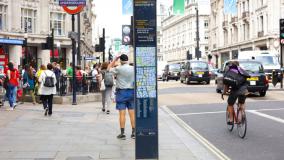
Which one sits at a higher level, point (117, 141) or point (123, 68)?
point (123, 68)

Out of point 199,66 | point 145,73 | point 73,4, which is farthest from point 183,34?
point 145,73

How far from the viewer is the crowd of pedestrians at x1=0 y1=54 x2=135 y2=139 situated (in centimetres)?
1030

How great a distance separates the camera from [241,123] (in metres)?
10.8

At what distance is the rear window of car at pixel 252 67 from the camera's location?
21.9 metres

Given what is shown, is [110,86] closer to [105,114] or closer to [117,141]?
[105,114]

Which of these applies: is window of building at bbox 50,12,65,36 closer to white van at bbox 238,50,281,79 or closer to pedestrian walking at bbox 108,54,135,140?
white van at bbox 238,50,281,79

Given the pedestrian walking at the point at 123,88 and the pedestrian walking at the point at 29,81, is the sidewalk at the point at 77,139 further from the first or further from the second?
the pedestrian walking at the point at 29,81

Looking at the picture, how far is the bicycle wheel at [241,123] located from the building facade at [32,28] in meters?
38.4

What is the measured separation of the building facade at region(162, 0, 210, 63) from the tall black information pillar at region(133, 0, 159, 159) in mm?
95904

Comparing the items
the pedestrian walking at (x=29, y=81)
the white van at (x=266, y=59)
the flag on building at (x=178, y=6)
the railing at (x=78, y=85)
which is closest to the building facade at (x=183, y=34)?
the flag on building at (x=178, y=6)

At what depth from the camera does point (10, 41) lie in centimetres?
4694

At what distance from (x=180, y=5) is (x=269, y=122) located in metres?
20.3

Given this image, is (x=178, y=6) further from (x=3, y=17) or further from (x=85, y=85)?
(x=3, y=17)

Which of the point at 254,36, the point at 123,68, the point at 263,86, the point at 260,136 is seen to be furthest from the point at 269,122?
the point at 254,36
